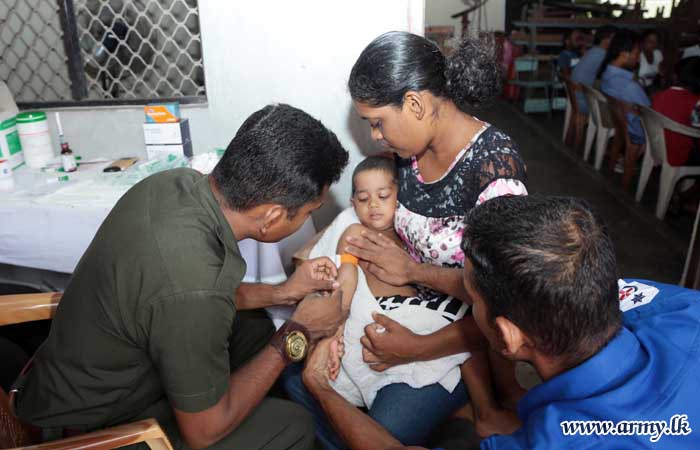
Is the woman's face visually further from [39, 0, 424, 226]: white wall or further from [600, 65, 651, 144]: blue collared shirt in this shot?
[600, 65, 651, 144]: blue collared shirt

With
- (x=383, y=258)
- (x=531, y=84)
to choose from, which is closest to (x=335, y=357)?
(x=383, y=258)

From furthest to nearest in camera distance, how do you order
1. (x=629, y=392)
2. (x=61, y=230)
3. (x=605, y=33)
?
(x=605, y=33)
(x=61, y=230)
(x=629, y=392)

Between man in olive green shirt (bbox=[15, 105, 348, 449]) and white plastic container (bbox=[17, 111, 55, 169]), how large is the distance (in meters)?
1.37

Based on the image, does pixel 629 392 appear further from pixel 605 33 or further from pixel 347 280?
pixel 605 33

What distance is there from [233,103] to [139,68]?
3.00 ft

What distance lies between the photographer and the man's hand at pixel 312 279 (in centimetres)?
177

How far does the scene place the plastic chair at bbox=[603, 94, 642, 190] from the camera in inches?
185

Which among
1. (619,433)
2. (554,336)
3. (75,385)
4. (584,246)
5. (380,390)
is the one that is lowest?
(380,390)

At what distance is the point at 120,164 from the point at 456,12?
33.8 feet

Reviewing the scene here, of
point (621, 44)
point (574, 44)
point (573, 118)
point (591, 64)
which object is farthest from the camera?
point (574, 44)

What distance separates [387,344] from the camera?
1.60 meters

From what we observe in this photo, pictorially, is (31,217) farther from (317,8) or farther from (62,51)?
(317,8)

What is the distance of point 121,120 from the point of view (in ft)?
8.80

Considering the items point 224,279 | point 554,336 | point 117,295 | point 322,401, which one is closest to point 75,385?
point 117,295
